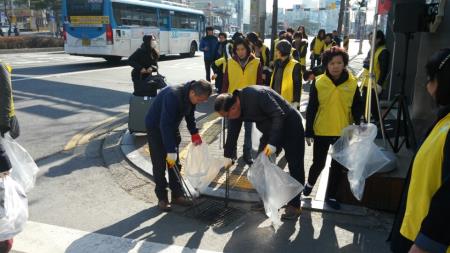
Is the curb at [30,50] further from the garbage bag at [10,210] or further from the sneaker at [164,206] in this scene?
the garbage bag at [10,210]

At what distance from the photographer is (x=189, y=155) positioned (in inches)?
163

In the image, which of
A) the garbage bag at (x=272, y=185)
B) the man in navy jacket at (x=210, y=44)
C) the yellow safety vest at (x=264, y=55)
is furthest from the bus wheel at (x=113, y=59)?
the garbage bag at (x=272, y=185)

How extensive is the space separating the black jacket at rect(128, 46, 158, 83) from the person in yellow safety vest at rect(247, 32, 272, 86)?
5.58 feet

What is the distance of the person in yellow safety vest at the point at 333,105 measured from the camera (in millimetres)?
3941

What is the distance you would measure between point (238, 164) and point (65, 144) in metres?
2.78

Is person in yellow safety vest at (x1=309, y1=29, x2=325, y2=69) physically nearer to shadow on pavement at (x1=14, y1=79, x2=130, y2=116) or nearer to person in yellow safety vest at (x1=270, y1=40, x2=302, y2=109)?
shadow on pavement at (x1=14, y1=79, x2=130, y2=116)

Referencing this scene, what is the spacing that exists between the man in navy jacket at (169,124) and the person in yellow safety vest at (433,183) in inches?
85.3

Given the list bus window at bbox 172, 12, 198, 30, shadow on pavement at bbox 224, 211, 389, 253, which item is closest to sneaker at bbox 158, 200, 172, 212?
shadow on pavement at bbox 224, 211, 389, 253

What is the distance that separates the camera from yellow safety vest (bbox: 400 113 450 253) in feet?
5.41

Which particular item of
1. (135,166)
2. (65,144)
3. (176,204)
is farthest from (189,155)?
(65,144)

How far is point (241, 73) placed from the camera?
5.67 metres

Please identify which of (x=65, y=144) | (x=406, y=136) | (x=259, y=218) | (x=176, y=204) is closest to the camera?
(x=259, y=218)

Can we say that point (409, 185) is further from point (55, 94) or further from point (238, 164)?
point (55, 94)

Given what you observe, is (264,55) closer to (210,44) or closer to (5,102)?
(210,44)
